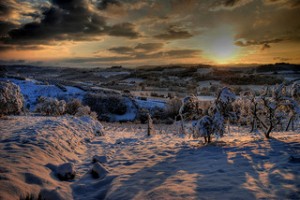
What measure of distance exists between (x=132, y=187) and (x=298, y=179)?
364 cm

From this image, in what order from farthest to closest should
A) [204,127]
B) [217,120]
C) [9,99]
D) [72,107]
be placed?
1. [72,107]
2. [9,99]
3. [204,127]
4. [217,120]

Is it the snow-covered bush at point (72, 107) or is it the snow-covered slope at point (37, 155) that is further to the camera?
the snow-covered bush at point (72, 107)

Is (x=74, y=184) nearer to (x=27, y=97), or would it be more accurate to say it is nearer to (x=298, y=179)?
(x=298, y=179)

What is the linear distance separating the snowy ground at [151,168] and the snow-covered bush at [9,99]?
483 centimetres

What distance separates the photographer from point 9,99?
52.0 ft

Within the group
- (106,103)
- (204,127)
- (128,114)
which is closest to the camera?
(204,127)

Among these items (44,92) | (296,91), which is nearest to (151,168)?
(296,91)

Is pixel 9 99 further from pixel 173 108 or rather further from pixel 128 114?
pixel 173 108

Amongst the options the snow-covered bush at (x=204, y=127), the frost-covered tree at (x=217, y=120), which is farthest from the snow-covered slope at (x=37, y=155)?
the frost-covered tree at (x=217, y=120)

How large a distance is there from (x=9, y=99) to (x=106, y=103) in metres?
13.0

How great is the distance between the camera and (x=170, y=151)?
964 cm

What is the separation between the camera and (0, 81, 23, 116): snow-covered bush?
15.2 meters

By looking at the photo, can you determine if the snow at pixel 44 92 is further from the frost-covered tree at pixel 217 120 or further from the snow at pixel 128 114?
the frost-covered tree at pixel 217 120

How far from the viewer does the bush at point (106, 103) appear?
2739 cm
